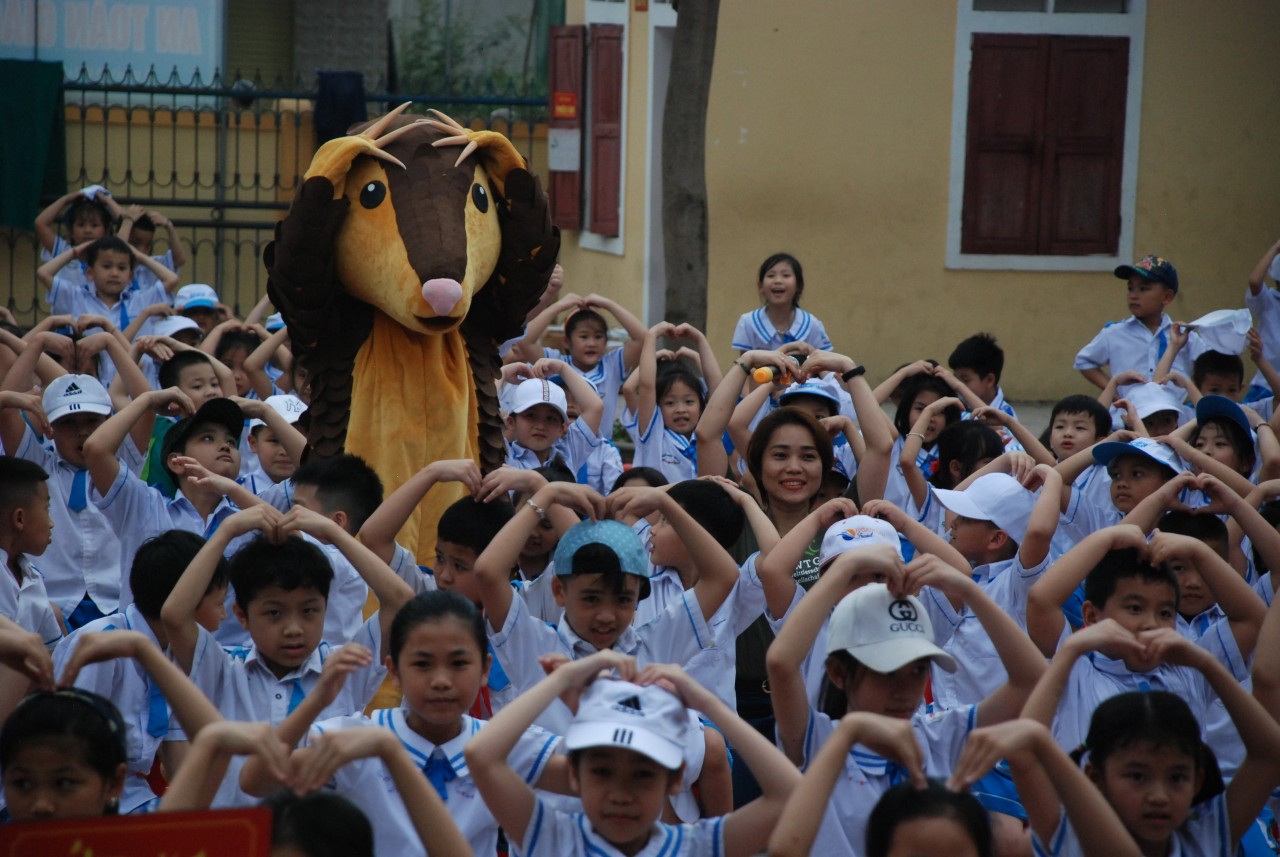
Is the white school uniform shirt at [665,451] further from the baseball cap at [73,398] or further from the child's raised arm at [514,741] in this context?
the child's raised arm at [514,741]

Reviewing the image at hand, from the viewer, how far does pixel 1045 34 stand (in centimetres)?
1179

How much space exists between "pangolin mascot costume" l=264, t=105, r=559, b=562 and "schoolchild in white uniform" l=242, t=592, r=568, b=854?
5.15 feet

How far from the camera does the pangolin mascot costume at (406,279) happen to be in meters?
5.00

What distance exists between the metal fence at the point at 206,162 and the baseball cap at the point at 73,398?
6.91 metres

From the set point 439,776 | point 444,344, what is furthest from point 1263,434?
point 439,776

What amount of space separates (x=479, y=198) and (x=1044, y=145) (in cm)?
786

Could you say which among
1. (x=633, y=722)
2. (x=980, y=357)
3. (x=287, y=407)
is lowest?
(x=633, y=722)

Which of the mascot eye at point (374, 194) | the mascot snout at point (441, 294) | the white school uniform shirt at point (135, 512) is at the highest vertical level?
the mascot eye at point (374, 194)

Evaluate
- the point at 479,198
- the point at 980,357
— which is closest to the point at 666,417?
the point at 980,357

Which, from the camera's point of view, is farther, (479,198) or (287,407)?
(287,407)

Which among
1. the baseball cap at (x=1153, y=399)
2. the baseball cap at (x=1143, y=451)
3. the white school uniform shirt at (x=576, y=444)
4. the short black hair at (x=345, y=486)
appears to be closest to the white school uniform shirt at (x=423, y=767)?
the short black hair at (x=345, y=486)

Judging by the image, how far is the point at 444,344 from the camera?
530cm

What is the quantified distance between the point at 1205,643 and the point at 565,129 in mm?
9859

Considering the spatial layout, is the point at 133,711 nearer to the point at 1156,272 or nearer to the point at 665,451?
the point at 665,451
